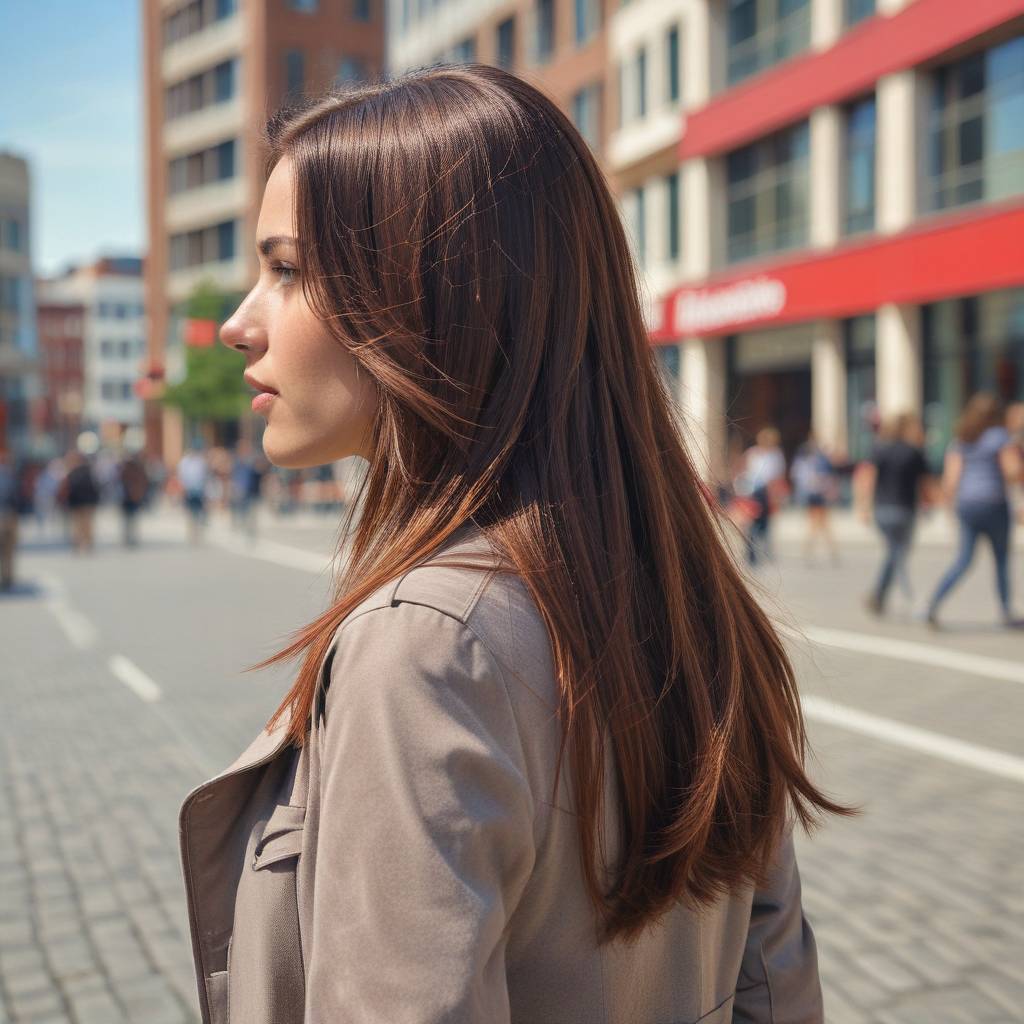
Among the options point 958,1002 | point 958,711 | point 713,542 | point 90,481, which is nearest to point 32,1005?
point 958,1002

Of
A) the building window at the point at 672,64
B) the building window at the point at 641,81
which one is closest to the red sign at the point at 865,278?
the building window at the point at 672,64

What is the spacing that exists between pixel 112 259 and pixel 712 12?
10748 centimetres

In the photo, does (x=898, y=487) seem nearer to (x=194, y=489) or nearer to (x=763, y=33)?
(x=194, y=489)

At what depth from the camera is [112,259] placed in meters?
127

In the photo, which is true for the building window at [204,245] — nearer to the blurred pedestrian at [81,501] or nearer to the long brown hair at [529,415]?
the blurred pedestrian at [81,501]

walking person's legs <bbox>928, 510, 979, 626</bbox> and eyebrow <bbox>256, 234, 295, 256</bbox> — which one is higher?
eyebrow <bbox>256, 234, 295, 256</bbox>

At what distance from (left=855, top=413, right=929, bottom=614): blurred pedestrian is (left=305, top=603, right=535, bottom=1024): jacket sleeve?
10.9 meters

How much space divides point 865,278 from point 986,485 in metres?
14.7

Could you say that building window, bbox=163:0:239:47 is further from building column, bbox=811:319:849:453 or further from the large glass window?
the large glass window

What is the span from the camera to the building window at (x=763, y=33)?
26312 mm

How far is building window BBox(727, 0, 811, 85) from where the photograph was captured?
26312 mm

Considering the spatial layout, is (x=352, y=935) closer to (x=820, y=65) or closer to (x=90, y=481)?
(x=90, y=481)

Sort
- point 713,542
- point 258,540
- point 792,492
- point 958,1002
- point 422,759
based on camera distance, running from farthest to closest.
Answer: point 792,492
point 258,540
point 958,1002
point 713,542
point 422,759

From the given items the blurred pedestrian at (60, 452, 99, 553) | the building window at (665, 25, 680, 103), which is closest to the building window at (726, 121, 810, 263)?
the building window at (665, 25, 680, 103)
